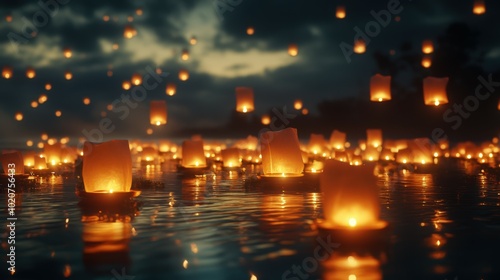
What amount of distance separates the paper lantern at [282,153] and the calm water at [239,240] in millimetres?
2877

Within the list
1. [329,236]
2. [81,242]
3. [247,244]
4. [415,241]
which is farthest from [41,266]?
[415,241]

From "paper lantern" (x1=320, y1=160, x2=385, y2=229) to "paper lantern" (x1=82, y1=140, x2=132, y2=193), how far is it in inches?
216

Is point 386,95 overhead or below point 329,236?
overhead

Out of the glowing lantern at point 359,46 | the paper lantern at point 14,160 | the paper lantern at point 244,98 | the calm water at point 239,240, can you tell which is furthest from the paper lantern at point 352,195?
the glowing lantern at point 359,46

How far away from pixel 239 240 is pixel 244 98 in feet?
51.2

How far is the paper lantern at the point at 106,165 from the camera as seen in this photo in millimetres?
12938

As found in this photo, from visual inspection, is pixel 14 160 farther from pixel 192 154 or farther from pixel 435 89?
pixel 435 89

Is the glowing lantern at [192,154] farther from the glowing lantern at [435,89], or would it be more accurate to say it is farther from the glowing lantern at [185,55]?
the glowing lantern at [435,89]

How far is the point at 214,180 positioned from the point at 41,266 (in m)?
13.4

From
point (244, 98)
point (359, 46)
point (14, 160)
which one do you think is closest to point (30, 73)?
point (14, 160)

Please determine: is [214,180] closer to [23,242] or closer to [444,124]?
[23,242]

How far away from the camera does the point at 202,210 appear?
12125 millimetres

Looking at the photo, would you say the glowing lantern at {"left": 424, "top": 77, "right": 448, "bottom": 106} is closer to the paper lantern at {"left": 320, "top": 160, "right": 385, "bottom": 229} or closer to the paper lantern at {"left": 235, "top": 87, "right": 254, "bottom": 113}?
the paper lantern at {"left": 235, "top": 87, "right": 254, "bottom": 113}

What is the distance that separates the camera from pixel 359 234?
28.7 ft
